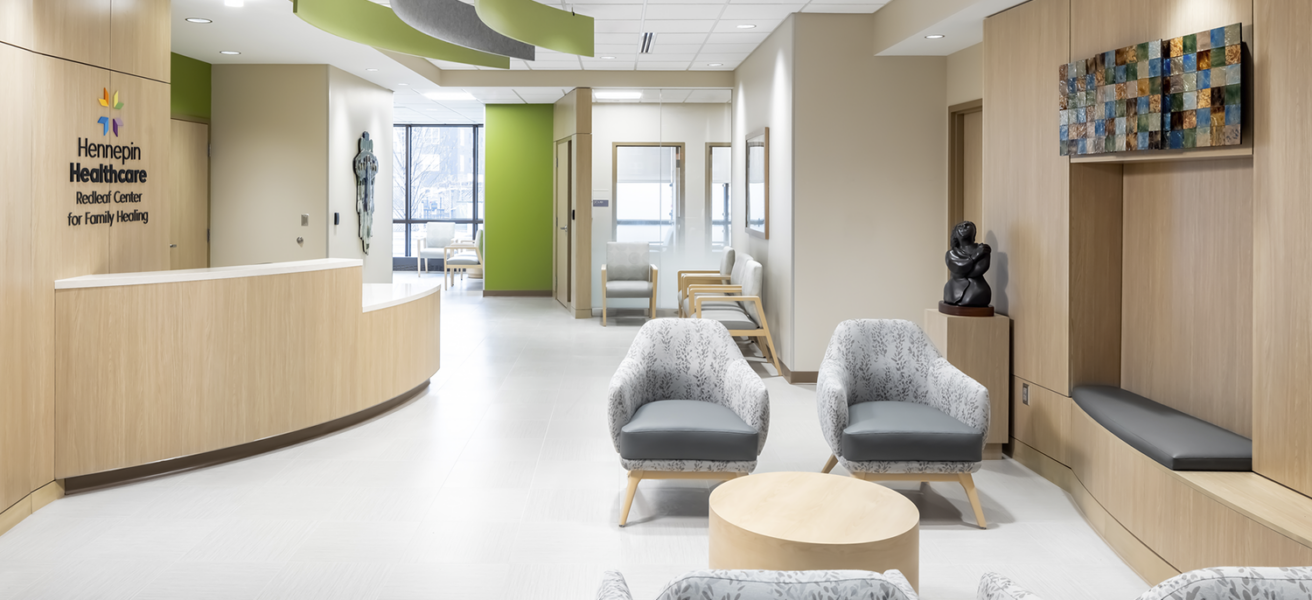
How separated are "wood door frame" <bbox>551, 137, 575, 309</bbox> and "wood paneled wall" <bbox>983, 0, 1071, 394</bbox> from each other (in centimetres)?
735

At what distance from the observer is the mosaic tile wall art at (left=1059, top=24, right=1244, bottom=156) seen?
11.6 feet

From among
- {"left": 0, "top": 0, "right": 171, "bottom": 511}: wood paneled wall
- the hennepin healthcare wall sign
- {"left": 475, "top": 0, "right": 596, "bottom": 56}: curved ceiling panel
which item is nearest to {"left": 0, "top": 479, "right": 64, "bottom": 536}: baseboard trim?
{"left": 0, "top": 0, "right": 171, "bottom": 511}: wood paneled wall

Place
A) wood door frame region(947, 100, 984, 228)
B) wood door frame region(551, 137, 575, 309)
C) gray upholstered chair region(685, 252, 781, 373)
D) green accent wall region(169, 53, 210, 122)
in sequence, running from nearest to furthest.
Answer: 1. wood door frame region(947, 100, 984, 228)
2. gray upholstered chair region(685, 252, 781, 373)
3. green accent wall region(169, 53, 210, 122)
4. wood door frame region(551, 137, 575, 309)

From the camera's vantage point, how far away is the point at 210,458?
503cm

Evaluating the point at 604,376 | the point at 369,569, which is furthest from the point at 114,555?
the point at 604,376

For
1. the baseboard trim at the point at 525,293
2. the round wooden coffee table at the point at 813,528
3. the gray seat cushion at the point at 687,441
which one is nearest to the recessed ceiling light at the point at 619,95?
the baseboard trim at the point at 525,293

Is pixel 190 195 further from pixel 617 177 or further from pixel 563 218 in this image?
pixel 563 218

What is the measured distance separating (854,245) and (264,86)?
6.07m

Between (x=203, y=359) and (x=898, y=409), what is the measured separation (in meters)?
3.63

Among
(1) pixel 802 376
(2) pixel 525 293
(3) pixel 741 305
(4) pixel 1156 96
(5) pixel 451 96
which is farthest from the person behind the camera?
(2) pixel 525 293

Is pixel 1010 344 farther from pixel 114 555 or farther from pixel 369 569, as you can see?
pixel 114 555

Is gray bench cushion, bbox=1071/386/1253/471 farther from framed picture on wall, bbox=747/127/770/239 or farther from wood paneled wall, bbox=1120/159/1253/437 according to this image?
framed picture on wall, bbox=747/127/770/239

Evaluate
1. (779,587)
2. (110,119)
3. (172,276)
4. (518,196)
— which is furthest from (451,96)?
(779,587)

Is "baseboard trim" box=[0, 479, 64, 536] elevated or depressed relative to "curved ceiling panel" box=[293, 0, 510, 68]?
depressed
